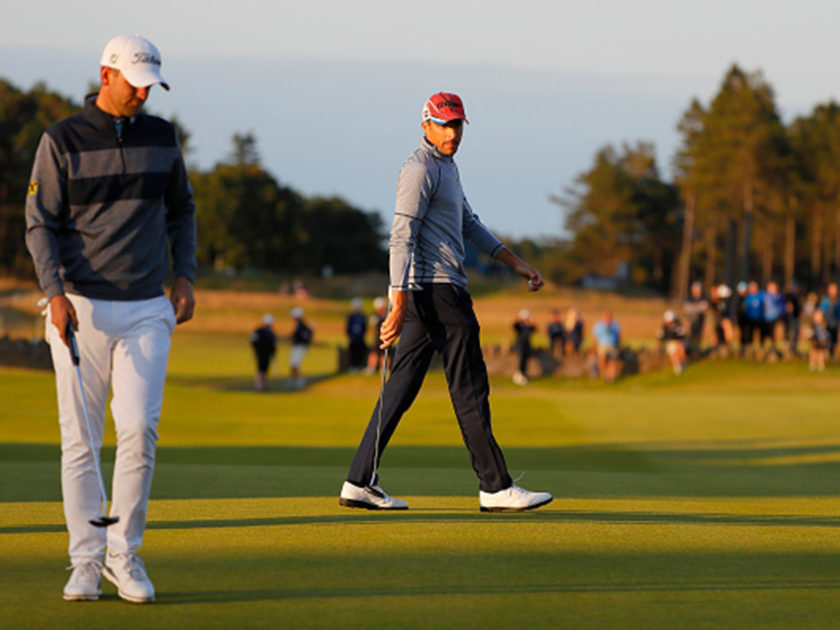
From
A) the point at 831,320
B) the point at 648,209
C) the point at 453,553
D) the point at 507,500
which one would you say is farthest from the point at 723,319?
the point at 648,209

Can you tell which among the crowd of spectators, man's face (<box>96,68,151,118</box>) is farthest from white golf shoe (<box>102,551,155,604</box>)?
the crowd of spectators

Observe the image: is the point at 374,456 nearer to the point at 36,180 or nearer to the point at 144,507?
the point at 144,507

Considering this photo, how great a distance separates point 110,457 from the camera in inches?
583

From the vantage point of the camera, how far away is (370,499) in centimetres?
704

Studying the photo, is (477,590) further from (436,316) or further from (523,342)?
(523,342)

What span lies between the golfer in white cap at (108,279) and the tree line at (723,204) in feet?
291

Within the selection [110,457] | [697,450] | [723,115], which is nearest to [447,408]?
[697,450]

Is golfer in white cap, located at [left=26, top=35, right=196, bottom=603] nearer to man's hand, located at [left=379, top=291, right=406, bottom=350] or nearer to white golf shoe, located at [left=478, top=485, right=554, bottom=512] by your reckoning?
man's hand, located at [left=379, top=291, right=406, bottom=350]

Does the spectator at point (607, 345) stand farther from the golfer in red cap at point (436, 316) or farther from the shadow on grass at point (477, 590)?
the shadow on grass at point (477, 590)

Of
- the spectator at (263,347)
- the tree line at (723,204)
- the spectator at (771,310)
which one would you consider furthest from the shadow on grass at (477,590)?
the tree line at (723,204)

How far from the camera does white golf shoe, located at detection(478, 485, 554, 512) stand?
696 centimetres

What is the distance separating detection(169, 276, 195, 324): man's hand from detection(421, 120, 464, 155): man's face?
7.08ft

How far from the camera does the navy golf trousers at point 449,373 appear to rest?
22.8 ft

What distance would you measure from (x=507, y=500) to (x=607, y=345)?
27095 mm
